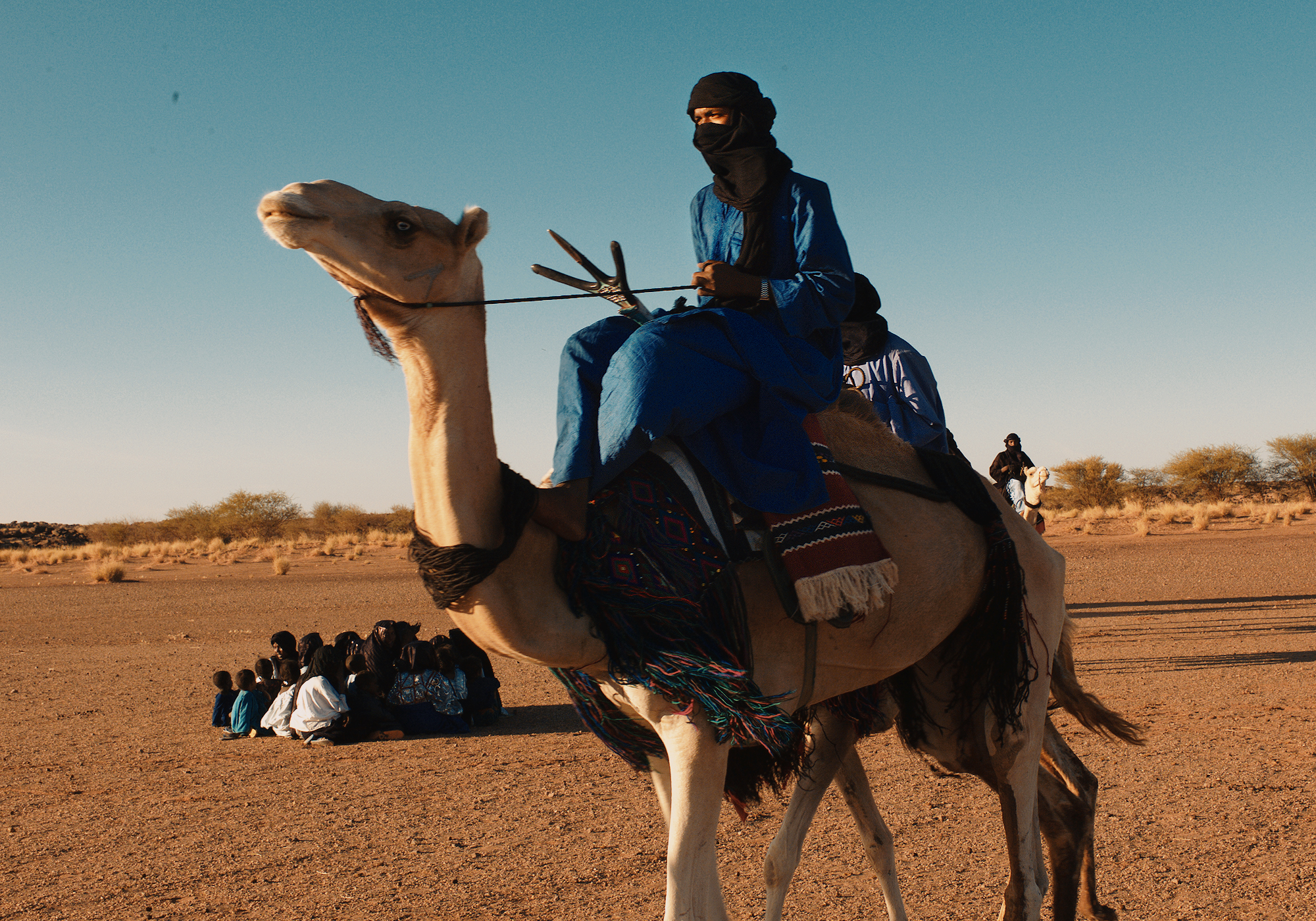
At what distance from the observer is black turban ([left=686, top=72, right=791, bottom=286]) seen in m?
3.37

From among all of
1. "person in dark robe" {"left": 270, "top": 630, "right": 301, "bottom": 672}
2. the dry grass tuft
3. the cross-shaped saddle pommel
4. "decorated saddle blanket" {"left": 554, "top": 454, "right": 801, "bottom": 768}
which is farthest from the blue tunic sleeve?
the dry grass tuft

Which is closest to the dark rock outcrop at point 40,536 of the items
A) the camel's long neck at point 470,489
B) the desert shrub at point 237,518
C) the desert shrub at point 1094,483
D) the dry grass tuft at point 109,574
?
the desert shrub at point 237,518

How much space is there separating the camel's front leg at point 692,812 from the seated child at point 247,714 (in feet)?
25.1

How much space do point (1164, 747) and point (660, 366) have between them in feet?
21.2

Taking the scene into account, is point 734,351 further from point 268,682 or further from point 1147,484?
point 1147,484

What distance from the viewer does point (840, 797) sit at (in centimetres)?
681

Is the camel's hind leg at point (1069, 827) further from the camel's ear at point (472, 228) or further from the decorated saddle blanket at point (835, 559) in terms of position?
the camel's ear at point (472, 228)

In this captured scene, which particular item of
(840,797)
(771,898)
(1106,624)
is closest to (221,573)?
(1106,624)

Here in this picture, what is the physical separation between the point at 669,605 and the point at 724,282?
106cm

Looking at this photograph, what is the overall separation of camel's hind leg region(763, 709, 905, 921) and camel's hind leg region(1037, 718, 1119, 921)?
0.67 meters

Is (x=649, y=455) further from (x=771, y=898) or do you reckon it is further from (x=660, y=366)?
(x=771, y=898)

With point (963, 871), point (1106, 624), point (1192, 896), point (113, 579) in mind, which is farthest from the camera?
point (113, 579)

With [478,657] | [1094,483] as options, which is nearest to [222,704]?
[478,657]

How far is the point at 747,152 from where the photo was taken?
341 cm
